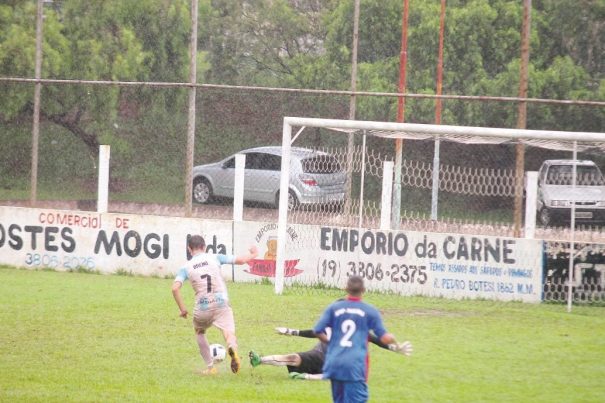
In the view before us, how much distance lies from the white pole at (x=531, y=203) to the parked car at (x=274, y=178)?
3.21 meters

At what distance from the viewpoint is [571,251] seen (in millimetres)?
16062

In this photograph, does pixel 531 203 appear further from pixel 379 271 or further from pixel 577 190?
pixel 379 271

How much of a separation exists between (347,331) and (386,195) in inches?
362

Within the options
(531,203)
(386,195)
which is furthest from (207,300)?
(531,203)

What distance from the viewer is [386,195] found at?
17.3m

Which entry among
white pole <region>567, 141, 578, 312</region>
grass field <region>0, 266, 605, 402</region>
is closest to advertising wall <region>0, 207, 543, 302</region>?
grass field <region>0, 266, 605, 402</region>

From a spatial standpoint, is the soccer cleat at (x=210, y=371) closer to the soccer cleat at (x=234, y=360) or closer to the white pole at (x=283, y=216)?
the soccer cleat at (x=234, y=360)

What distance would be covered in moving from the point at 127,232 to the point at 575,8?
1633 centimetres

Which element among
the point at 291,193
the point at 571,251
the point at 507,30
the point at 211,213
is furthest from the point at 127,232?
Answer: the point at 507,30

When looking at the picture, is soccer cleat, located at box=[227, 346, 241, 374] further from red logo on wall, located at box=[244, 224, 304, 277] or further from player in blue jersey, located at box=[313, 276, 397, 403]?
red logo on wall, located at box=[244, 224, 304, 277]

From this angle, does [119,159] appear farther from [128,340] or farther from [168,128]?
[128,340]

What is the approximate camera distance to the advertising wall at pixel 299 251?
663 inches

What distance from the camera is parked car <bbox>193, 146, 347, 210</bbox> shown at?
714 inches

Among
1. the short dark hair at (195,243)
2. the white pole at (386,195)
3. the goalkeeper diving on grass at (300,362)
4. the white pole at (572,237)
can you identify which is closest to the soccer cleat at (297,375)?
the goalkeeper diving on grass at (300,362)
